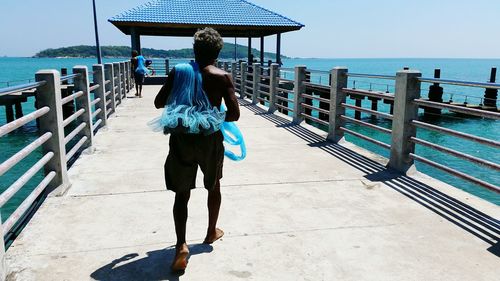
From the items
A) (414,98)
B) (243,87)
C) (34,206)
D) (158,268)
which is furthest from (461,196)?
A: (243,87)

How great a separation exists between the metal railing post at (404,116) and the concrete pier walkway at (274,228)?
271 millimetres

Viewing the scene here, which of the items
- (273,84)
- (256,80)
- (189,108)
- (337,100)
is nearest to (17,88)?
(189,108)

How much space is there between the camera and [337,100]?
8055mm

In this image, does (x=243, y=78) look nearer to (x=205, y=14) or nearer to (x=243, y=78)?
(x=243, y=78)

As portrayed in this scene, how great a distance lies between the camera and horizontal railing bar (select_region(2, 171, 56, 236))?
3.33m

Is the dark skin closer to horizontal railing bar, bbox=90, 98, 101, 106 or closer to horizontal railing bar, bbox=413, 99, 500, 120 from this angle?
horizontal railing bar, bbox=413, 99, 500, 120

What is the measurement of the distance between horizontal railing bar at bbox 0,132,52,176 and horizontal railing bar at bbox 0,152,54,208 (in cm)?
15

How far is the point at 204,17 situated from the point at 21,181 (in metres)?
21.8

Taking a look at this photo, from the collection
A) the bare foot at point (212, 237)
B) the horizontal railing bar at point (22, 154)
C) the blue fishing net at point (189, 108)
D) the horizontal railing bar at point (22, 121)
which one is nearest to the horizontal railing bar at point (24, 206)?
the horizontal railing bar at point (22, 154)

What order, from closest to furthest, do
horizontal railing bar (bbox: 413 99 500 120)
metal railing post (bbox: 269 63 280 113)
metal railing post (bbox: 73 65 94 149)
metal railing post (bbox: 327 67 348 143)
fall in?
horizontal railing bar (bbox: 413 99 500 120) → metal railing post (bbox: 73 65 94 149) → metal railing post (bbox: 327 67 348 143) → metal railing post (bbox: 269 63 280 113)

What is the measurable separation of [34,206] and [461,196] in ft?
15.4

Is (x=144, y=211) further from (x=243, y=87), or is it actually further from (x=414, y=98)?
(x=243, y=87)

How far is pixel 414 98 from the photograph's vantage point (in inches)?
229

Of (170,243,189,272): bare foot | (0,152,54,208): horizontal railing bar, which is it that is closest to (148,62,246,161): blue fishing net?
(170,243,189,272): bare foot
